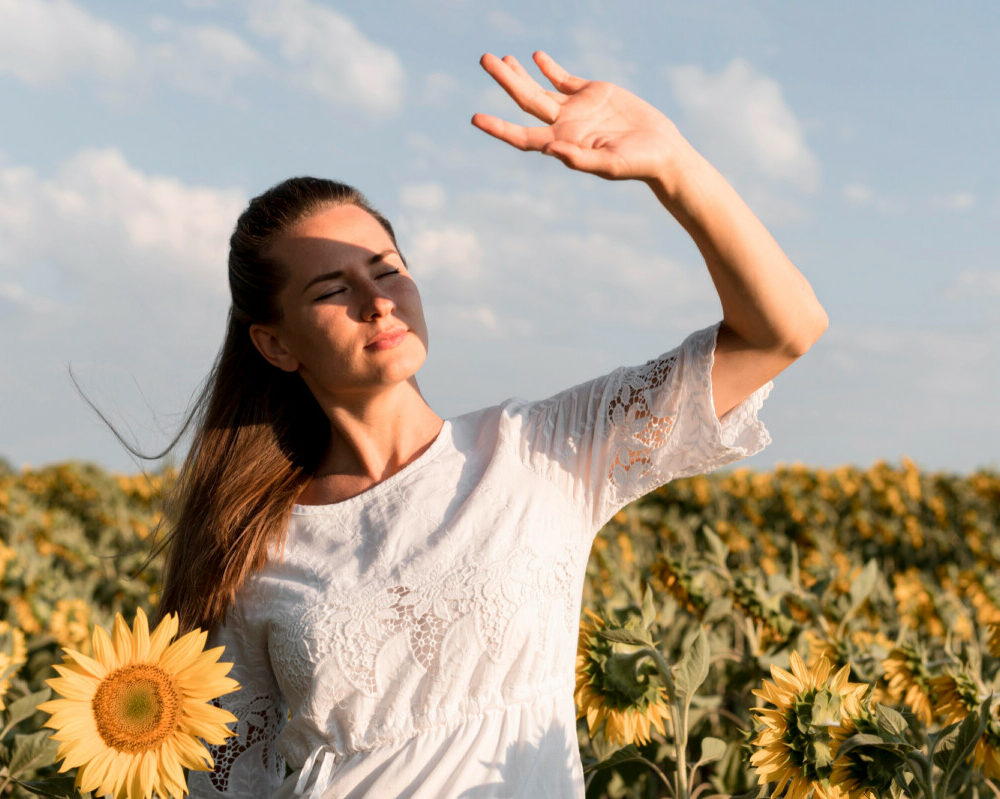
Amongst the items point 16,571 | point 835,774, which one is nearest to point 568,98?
point 835,774

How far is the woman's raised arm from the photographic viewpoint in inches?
55.8

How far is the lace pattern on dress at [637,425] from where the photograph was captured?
5.83 ft

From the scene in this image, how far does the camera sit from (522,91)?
143cm

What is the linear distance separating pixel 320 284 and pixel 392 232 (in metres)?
0.36

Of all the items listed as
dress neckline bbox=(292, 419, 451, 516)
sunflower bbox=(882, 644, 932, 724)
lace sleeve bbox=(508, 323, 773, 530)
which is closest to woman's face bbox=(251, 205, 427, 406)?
dress neckline bbox=(292, 419, 451, 516)

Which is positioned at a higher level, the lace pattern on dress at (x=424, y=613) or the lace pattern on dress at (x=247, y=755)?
the lace pattern on dress at (x=424, y=613)

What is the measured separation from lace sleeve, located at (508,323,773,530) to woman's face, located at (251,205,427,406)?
0.90 ft

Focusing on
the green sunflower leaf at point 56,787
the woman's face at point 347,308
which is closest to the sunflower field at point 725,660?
the green sunflower leaf at point 56,787

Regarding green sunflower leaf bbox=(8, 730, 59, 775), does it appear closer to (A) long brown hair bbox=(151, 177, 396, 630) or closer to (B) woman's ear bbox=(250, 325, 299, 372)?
(A) long brown hair bbox=(151, 177, 396, 630)

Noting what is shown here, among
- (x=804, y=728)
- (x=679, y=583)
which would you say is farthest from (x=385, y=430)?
(x=679, y=583)

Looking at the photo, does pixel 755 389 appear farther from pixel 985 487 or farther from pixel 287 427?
pixel 985 487

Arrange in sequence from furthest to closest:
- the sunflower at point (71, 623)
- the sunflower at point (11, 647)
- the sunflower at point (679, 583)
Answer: the sunflower at point (71, 623) → the sunflower at point (679, 583) → the sunflower at point (11, 647)

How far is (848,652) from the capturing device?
241 cm

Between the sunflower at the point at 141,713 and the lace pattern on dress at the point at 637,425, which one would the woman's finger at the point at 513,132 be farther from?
the sunflower at the point at 141,713
